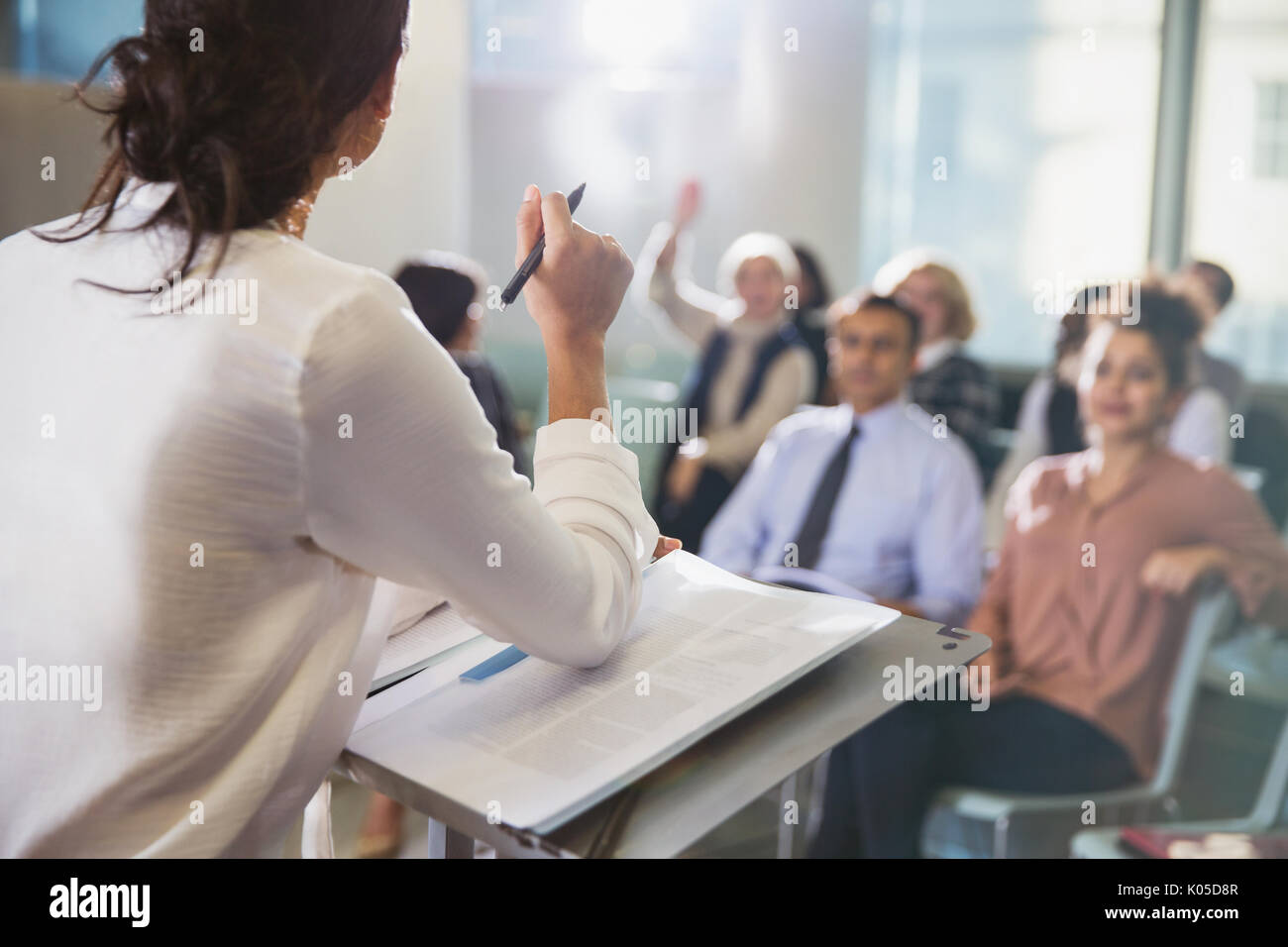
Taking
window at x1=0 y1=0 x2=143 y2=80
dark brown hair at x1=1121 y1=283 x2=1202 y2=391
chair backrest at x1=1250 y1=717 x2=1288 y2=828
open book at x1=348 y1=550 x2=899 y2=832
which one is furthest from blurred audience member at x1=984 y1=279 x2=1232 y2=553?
window at x1=0 y1=0 x2=143 y2=80

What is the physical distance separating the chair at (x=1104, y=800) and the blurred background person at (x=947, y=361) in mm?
1276

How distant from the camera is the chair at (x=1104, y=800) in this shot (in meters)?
1.70

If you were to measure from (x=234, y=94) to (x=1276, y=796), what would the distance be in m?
1.69

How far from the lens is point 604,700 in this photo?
708mm

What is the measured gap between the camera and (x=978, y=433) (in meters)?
3.05

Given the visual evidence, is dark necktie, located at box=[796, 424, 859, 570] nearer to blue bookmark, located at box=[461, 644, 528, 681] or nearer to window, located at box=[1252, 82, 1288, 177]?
blue bookmark, located at box=[461, 644, 528, 681]

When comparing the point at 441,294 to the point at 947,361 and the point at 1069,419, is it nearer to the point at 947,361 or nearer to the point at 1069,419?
the point at 947,361

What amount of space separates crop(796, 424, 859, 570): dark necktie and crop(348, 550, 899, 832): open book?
144cm

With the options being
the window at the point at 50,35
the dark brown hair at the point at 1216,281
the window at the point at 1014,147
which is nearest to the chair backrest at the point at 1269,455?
the dark brown hair at the point at 1216,281

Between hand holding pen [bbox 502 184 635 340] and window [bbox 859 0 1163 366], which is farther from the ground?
window [bbox 859 0 1163 366]

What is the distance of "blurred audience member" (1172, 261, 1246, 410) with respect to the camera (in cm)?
235

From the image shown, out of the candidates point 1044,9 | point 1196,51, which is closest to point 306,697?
point 1196,51
